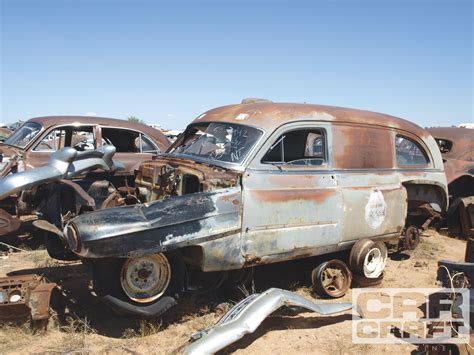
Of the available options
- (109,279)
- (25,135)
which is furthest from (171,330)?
(25,135)

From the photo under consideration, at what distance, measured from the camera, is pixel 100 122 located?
840cm

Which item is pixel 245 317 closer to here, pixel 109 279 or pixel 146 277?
pixel 146 277

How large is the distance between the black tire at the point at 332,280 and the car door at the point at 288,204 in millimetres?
253

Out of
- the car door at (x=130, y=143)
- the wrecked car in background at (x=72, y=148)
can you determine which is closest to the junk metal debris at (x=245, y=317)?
the wrecked car in background at (x=72, y=148)

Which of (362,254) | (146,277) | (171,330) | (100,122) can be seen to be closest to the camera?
(146,277)

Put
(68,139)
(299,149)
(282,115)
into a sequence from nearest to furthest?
(282,115) < (299,149) < (68,139)

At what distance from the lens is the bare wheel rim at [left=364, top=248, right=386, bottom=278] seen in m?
5.70

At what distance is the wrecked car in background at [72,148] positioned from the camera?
583 cm

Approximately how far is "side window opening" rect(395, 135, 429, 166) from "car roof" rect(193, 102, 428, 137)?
29cm

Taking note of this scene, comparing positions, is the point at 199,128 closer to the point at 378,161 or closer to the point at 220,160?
the point at 220,160

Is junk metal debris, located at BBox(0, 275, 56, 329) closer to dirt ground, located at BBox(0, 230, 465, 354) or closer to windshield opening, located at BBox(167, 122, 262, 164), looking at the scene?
dirt ground, located at BBox(0, 230, 465, 354)

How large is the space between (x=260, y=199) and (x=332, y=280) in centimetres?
160

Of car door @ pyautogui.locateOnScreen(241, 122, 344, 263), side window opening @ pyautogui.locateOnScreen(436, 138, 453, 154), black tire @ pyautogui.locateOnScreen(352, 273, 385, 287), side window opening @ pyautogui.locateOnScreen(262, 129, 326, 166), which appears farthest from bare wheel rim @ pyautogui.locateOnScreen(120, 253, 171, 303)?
side window opening @ pyautogui.locateOnScreen(436, 138, 453, 154)

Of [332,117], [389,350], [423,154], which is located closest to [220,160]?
[332,117]
